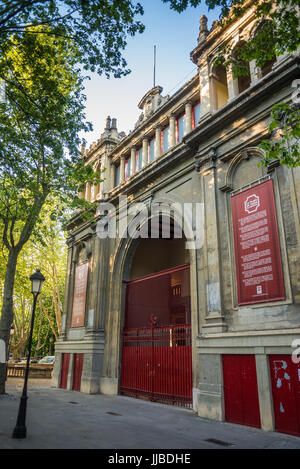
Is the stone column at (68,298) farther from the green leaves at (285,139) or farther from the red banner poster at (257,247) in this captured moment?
the green leaves at (285,139)

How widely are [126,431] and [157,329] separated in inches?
253

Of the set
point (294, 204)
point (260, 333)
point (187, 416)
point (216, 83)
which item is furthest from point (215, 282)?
point (216, 83)

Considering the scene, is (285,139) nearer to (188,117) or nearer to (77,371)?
(188,117)

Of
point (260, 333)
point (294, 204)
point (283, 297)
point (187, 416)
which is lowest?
point (187, 416)

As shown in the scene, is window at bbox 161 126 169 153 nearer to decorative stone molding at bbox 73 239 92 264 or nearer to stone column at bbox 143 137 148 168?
stone column at bbox 143 137 148 168

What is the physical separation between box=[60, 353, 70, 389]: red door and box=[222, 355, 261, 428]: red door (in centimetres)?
1148

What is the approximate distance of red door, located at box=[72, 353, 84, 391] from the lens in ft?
56.1

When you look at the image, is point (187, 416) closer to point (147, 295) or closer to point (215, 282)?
point (215, 282)

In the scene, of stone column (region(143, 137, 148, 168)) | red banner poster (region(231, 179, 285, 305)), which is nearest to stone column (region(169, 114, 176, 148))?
stone column (region(143, 137, 148, 168))

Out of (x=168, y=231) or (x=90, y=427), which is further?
(x=168, y=231)

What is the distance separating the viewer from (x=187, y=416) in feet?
33.4

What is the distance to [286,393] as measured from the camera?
26.7 feet

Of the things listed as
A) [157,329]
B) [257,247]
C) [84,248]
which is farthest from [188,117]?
[84,248]
